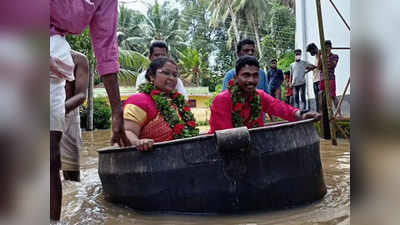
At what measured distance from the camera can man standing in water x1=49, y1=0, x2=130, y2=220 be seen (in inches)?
72.7

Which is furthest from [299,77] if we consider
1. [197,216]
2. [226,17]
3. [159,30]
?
[159,30]

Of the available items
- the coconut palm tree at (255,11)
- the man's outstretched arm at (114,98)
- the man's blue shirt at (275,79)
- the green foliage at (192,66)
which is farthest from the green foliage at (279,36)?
the man's outstretched arm at (114,98)

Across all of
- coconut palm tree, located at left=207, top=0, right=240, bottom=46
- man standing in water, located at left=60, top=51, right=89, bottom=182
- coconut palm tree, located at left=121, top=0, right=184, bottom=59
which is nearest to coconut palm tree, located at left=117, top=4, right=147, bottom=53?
coconut palm tree, located at left=121, top=0, right=184, bottom=59

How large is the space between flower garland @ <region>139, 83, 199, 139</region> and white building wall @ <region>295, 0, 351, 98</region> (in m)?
5.05

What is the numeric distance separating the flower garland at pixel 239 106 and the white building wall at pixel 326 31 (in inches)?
185

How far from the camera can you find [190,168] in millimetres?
2562

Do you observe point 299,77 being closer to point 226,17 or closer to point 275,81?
point 275,81

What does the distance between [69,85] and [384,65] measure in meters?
2.73

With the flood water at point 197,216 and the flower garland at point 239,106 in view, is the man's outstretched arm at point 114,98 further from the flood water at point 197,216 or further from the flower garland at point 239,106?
the flower garland at point 239,106

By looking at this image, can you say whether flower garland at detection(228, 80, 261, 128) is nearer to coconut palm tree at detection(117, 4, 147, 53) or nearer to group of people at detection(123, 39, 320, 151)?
group of people at detection(123, 39, 320, 151)

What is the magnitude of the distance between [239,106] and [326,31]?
6.58 m

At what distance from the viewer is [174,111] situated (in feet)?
10.5

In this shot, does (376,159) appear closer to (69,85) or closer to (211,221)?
(211,221)

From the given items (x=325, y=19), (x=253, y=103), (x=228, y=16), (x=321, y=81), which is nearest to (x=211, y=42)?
(x=228, y=16)
